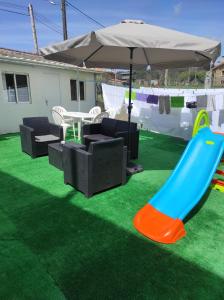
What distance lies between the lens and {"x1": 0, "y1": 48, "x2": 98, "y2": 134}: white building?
7.34 metres

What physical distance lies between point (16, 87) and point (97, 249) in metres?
7.19

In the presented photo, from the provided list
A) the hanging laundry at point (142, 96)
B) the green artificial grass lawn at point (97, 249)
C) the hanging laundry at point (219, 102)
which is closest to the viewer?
the green artificial grass lawn at point (97, 249)

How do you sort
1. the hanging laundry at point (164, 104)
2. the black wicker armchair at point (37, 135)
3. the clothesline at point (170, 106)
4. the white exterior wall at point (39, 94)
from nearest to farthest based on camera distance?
the black wicker armchair at point (37, 135), the clothesline at point (170, 106), the hanging laundry at point (164, 104), the white exterior wall at point (39, 94)

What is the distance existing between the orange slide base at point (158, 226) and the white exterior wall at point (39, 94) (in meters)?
6.62

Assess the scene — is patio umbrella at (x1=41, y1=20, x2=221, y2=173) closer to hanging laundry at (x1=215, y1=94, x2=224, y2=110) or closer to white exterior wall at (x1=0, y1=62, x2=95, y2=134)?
hanging laundry at (x1=215, y1=94, x2=224, y2=110)

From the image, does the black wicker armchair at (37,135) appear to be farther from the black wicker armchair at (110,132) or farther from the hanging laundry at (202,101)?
the hanging laundry at (202,101)

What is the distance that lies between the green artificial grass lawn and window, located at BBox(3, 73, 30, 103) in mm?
4949

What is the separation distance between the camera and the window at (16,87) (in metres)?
7.41

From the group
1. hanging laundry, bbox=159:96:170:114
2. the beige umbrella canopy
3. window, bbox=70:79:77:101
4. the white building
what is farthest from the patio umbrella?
window, bbox=70:79:77:101

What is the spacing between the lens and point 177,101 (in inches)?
265

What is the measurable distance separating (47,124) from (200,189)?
4.20 m

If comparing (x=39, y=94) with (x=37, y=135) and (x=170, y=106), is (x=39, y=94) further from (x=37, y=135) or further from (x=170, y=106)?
(x=170, y=106)

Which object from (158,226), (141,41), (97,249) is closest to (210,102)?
(141,41)

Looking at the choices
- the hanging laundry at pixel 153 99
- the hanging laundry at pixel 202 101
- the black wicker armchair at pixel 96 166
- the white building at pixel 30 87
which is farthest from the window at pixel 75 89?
the black wicker armchair at pixel 96 166
